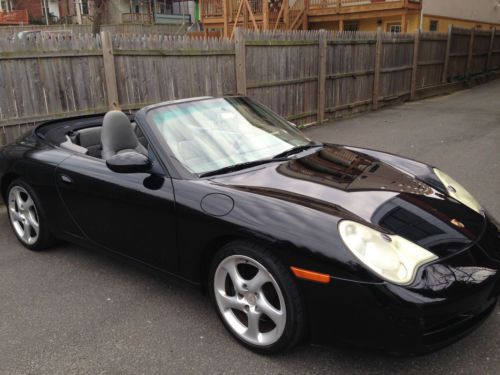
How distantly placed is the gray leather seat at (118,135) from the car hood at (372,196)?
972mm

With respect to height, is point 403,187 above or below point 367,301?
above

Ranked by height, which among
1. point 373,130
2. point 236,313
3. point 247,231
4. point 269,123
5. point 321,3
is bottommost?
point 373,130

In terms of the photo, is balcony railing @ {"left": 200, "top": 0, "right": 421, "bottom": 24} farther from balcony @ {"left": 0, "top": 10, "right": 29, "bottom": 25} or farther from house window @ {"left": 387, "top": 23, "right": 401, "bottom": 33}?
balcony @ {"left": 0, "top": 10, "right": 29, "bottom": 25}

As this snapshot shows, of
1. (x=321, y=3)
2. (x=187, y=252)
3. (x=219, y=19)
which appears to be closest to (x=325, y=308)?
(x=187, y=252)

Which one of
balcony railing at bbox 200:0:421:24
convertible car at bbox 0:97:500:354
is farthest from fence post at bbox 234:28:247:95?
balcony railing at bbox 200:0:421:24

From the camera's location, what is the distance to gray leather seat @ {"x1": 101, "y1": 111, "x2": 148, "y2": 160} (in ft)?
11.3

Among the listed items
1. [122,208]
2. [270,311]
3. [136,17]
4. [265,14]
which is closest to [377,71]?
[265,14]

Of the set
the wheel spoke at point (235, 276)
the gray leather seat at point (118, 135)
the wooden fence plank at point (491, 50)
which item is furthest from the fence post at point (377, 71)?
the wooden fence plank at point (491, 50)

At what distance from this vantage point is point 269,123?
373cm

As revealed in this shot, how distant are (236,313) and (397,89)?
44.6ft

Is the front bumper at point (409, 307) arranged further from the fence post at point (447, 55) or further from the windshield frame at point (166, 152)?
the fence post at point (447, 55)

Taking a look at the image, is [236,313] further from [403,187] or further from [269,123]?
[269,123]

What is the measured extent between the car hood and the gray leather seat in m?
0.97

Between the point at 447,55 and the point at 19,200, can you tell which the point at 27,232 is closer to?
the point at 19,200
